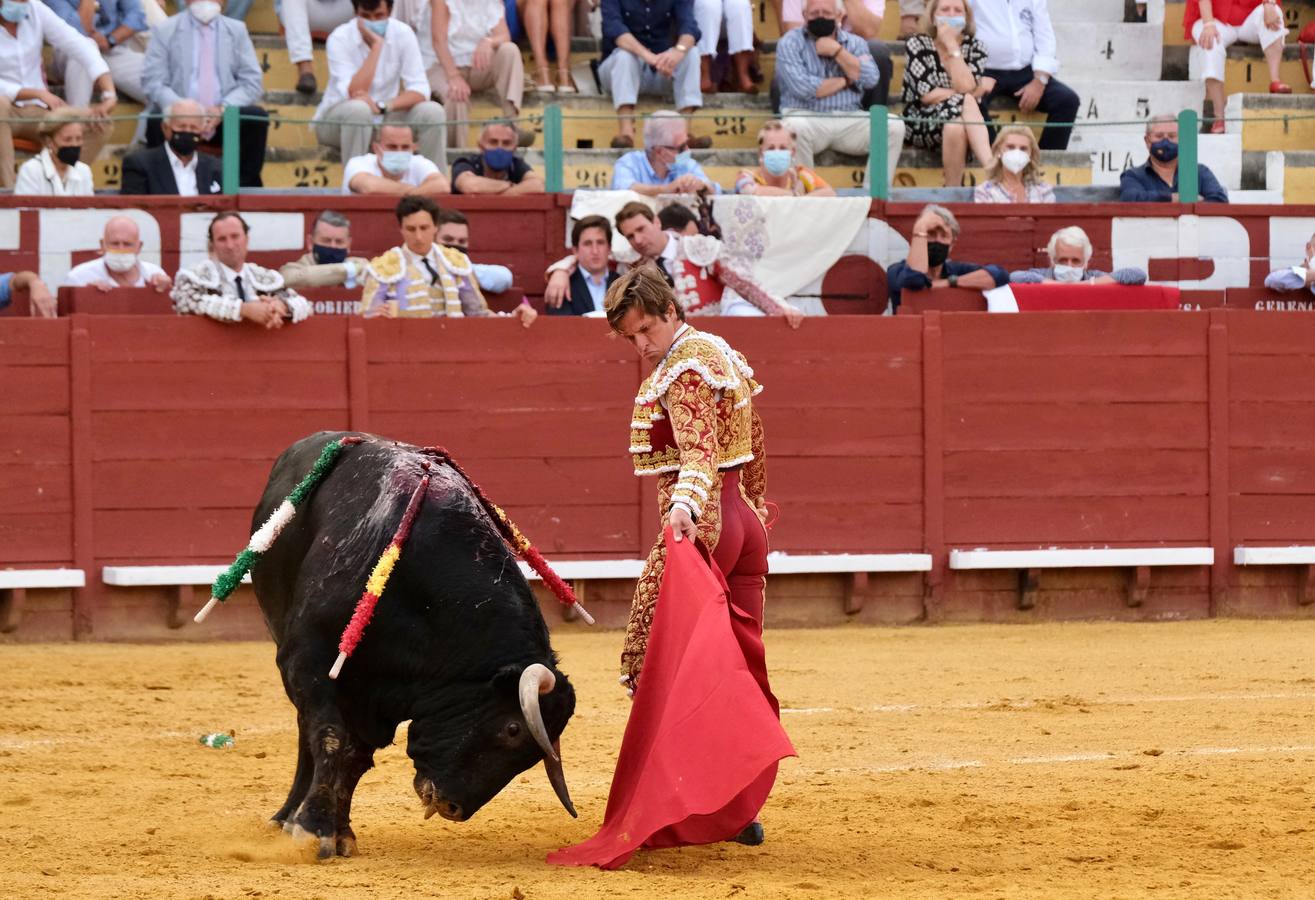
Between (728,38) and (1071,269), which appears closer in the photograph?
(1071,269)

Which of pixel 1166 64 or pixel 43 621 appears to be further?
pixel 1166 64

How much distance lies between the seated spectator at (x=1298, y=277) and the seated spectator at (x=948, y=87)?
148 cm

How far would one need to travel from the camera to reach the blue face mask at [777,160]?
918cm

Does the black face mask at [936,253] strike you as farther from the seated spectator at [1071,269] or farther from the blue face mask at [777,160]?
the blue face mask at [777,160]

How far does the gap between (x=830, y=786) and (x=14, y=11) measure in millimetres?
6202

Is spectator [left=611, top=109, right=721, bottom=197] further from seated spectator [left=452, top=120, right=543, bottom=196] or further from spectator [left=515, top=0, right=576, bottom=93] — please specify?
spectator [left=515, top=0, right=576, bottom=93]

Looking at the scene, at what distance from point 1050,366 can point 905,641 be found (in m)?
1.51

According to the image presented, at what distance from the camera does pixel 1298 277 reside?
9383mm

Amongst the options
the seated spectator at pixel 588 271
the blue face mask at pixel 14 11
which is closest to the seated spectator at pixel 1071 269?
the seated spectator at pixel 588 271

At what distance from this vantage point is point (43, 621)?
8.12 metres

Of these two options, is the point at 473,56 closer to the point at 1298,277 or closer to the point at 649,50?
the point at 649,50

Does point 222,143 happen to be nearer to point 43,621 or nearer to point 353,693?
point 43,621

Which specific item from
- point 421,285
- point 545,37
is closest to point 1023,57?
point 545,37

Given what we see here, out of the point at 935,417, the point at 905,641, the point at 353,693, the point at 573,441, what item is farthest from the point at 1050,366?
the point at 353,693
